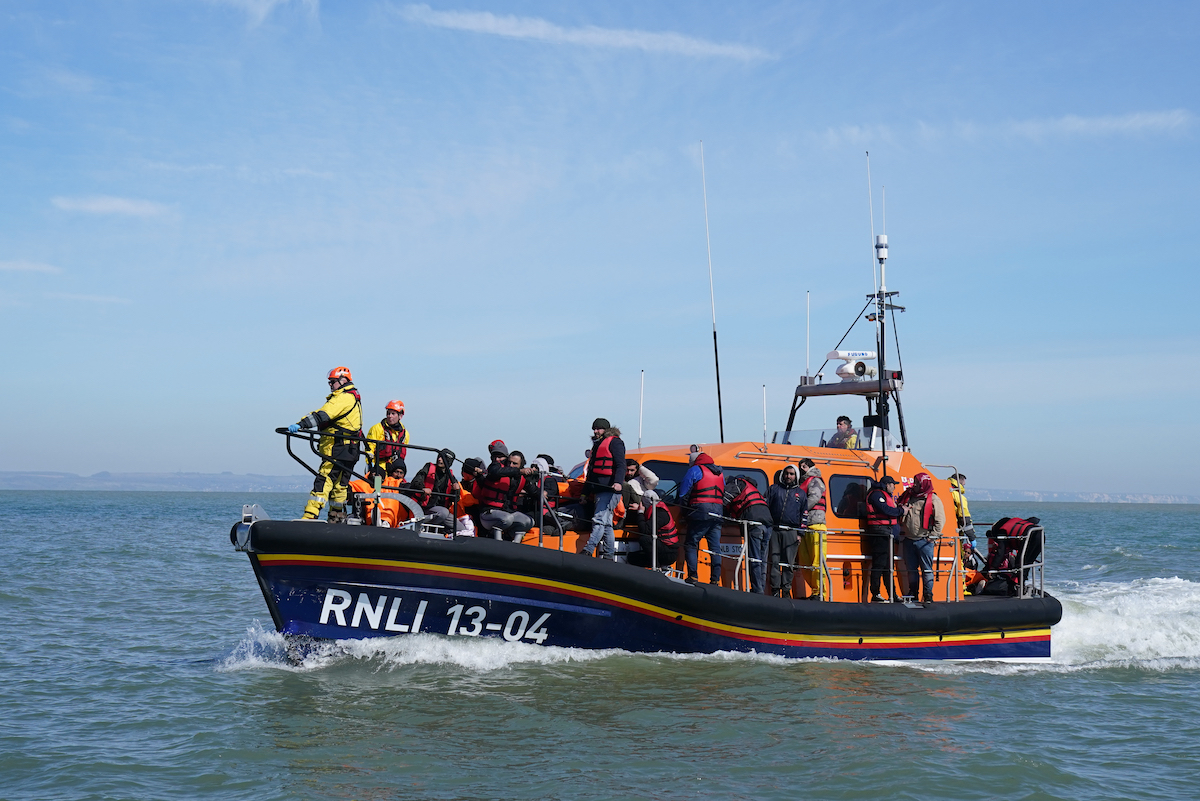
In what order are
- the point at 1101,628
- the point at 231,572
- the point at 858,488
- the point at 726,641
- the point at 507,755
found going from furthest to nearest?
the point at 231,572 < the point at 1101,628 < the point at 858,488 < the point at 726,641 < the point at 507,755

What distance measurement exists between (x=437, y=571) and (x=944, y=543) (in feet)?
15.9

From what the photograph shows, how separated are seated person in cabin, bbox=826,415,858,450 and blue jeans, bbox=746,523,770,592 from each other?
173cm

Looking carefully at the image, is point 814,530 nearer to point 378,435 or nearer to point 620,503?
point 620,503

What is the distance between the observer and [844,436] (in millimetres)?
9406

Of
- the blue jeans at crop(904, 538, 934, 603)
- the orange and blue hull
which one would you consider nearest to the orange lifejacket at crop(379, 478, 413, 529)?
the orange and blue hull

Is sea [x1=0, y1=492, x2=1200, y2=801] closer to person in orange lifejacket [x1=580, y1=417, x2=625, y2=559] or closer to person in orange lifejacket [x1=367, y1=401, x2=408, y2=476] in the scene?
person in orange lifejacket [x1=580, y1=417, x2=625, y2=559]

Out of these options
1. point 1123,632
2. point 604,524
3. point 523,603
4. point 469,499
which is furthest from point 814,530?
point 1123,632

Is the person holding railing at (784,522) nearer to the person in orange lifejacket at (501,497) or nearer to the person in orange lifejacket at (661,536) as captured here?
the person in orange lifejacket at (661,536)

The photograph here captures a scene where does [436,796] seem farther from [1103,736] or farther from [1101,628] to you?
[1101,628]

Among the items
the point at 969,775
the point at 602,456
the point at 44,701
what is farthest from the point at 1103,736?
the point at 44,701

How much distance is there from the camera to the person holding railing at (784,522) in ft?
26.4

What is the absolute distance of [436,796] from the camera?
503 centimetres

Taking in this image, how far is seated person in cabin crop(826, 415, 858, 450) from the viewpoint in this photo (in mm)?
9352

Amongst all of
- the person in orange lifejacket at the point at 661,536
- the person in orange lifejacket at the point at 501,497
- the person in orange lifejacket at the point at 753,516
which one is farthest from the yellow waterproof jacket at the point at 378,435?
the person in orange lifejacket at the point at 753,516
